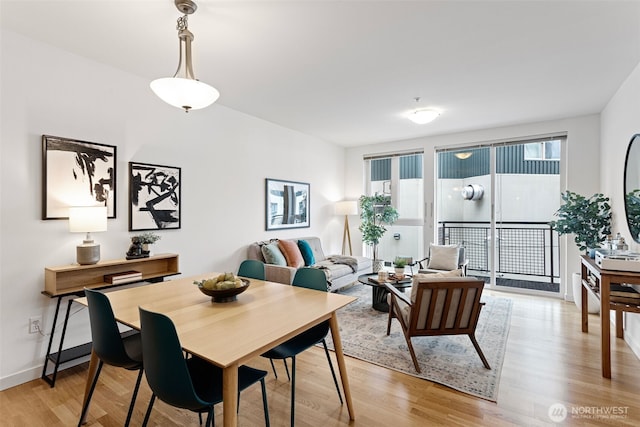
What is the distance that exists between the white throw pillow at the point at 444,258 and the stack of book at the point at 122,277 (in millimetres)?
3977

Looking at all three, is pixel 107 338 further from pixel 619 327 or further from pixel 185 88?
pixel 619 327

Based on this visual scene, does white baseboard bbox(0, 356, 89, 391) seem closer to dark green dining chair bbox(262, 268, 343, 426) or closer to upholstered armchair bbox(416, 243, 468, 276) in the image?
dark green dining chair bbox(262, 268, 343, 426)

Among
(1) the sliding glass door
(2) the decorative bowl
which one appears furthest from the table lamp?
(1) the sliding glass door

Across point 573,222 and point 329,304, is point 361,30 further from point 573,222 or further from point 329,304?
point 573,222

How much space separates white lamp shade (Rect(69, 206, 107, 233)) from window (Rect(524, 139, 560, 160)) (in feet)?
18.9

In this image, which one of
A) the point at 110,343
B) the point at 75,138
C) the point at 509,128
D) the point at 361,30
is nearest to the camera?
the point at 110,343

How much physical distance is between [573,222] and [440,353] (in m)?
2.51

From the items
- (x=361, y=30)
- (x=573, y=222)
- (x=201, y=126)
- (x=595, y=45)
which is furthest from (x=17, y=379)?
(x=573, y=222)

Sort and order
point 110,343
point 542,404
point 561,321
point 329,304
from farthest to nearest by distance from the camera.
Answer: point 561,321, point 542,404, point 329,304, point 110,343

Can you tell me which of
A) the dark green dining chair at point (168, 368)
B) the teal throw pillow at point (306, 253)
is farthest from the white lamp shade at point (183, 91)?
the teal throw pillow at point (306, 253)

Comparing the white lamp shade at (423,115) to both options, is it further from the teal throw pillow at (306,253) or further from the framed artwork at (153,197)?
the framed artwork at (153,197)

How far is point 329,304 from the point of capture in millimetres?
1892

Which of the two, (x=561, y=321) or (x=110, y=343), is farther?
(x=561, y=321)

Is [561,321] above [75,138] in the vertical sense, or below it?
below
